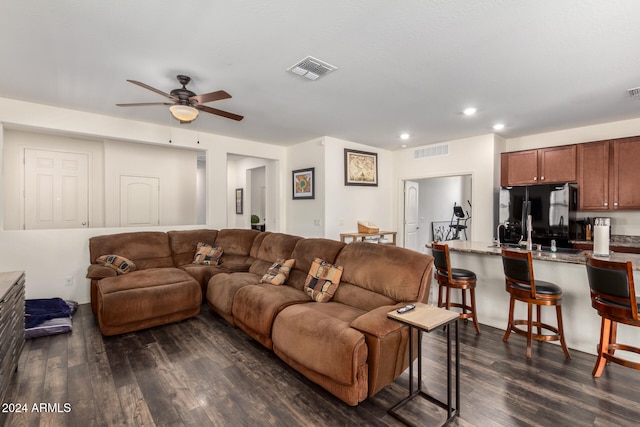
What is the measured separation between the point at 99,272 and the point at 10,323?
1507mm

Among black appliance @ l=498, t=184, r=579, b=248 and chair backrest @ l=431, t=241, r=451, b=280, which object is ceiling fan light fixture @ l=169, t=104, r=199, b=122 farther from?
black appliance @ l=498, t=184, r=579, b=248

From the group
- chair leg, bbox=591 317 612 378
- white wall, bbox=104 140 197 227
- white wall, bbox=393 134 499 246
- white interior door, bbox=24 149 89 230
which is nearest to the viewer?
chair leg, bbox=591 317 612 378

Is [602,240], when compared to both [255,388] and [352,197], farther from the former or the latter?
[352,197]

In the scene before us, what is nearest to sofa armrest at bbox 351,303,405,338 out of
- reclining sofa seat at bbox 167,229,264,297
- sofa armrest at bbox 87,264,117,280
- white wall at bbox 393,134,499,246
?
reclining sofa seat at bbox 167,229,264,297

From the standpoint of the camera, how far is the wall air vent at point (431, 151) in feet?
18.9

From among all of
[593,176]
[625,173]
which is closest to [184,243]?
[593,176]

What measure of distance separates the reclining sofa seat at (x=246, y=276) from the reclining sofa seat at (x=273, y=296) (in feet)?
0.46

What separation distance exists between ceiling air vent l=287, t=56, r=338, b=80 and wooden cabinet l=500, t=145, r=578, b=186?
4.02 metres

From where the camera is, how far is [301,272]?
3428 millimetres

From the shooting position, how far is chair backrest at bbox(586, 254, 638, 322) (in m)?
2.12

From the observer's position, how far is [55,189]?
16.9 feet

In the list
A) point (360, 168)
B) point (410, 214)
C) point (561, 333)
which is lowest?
point (561, 333)

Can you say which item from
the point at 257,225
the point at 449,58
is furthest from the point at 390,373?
the point at 257,225

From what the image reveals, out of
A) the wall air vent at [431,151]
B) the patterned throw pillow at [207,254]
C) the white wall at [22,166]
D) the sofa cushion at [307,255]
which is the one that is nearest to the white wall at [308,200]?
the patterned throw pillow at [207,254]
